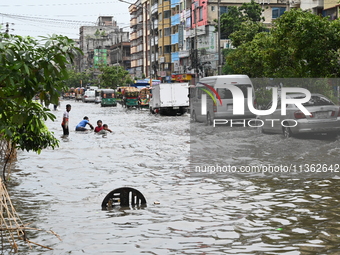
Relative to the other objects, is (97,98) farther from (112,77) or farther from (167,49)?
(112,77)

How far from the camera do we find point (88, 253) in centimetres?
866

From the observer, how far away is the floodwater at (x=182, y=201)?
30.0 ft

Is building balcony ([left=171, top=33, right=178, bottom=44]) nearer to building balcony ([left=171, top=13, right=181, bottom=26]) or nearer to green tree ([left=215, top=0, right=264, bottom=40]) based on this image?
building balcony ([left=171, top=13, right=181, bottom=26])

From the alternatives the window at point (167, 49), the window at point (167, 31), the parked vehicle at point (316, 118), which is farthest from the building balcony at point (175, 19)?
the parked vehicle at point (316, 118)

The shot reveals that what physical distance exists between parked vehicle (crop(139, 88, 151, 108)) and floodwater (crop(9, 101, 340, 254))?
145ft

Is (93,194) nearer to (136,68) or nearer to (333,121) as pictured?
(333,121)

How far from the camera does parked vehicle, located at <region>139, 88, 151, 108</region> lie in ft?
222

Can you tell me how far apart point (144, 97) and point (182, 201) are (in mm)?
58622

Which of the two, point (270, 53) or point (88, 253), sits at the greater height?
point (270, 53)

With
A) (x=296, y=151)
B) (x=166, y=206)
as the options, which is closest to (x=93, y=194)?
(x=166, y=206)

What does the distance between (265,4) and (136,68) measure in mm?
66104

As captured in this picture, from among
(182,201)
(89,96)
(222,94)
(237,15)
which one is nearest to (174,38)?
(89,96)

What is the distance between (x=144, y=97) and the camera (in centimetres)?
7088

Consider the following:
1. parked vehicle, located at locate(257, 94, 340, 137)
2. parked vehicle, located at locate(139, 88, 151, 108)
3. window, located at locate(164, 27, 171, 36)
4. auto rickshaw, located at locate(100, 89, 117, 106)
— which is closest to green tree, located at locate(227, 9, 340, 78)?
parked vehicle, located at locate(257, 94, 340, 137)
